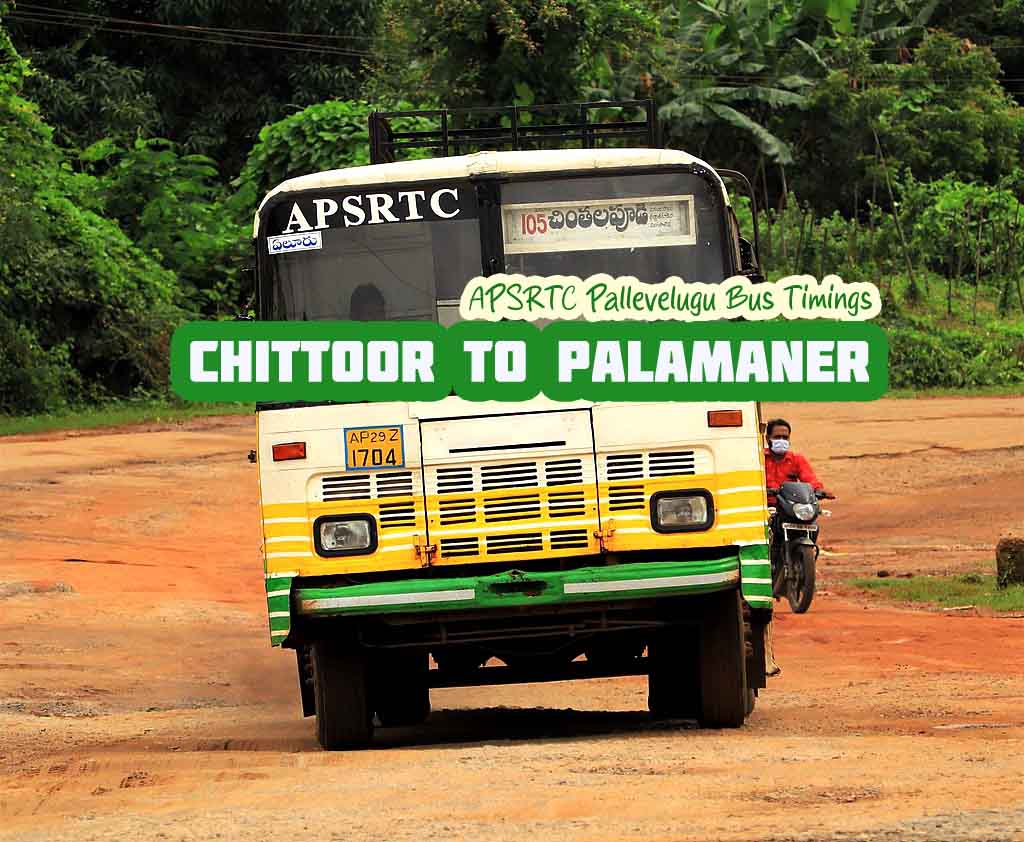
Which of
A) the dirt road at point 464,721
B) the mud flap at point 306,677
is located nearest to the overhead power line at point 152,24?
the dirt road at point 464,721

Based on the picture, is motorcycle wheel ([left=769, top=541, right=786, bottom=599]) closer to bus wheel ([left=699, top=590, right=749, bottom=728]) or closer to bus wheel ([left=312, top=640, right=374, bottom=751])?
bus wheel ([left=699, top=590, right=749, bottom=728])

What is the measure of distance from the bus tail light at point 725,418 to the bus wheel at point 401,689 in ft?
6.87

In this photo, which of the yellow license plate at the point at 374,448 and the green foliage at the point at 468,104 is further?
the green foliage at the point at 468,104

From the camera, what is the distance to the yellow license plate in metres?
8.28

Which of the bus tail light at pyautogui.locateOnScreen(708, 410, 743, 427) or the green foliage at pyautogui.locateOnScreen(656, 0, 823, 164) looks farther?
the green foliage at pyautogui.locateOnScreen(656, 0, 823, 164)

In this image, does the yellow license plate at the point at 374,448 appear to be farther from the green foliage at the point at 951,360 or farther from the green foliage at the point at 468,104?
the green foliage at the point at 951,360

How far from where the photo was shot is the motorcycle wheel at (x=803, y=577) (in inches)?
581

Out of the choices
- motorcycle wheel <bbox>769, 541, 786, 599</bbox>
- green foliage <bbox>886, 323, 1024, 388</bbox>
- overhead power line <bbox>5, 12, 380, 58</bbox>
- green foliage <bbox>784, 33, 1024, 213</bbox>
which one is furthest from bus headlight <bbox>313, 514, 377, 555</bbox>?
green foliage <bbox>784, 33, 1024, 213</bbox>

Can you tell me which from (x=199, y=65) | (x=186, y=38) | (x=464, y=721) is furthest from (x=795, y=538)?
(x=199, y=65)

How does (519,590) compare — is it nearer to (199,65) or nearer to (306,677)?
(306,677)

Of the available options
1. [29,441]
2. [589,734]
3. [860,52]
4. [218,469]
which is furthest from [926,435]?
[589,734]

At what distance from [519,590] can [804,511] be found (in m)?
7.00

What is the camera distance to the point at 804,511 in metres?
14.8

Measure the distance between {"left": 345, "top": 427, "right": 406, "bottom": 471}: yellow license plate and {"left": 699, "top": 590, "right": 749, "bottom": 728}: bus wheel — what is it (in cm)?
158
